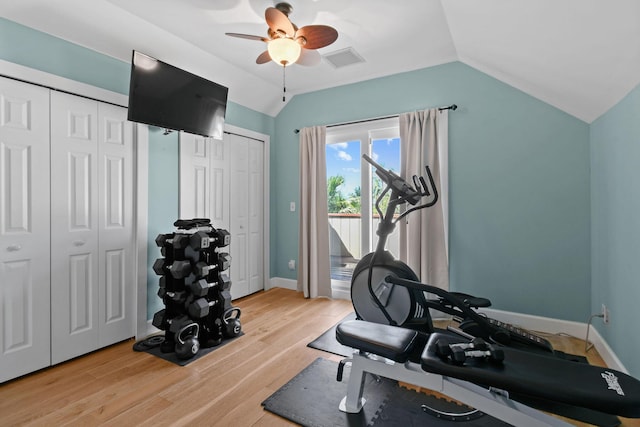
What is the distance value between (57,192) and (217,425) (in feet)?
6.48

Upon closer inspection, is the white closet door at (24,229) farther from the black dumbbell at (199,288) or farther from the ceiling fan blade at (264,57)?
the ceiling fan blade at (264,57)

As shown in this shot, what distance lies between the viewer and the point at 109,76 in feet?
8.62

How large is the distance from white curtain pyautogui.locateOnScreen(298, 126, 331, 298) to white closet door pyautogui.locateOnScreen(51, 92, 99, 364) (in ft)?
7.13

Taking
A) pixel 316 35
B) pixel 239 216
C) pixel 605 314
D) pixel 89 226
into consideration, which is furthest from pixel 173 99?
pixel 605 314

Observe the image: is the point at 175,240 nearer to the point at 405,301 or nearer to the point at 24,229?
the point at 24,229

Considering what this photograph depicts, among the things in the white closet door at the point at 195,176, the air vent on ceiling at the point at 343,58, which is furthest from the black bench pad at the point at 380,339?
the air vent on ceiling at the point at 343,58

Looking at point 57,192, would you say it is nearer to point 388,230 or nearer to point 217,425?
point 217,425

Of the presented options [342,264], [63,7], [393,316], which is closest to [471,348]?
[393,316]

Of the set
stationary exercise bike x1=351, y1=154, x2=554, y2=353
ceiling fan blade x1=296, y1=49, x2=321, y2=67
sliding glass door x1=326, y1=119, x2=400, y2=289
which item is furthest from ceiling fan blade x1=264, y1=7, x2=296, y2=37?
sliding glass door x1=326, y1=119, x2=400, y2=289

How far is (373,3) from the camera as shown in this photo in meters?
2.38

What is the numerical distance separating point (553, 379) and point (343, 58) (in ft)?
10.1

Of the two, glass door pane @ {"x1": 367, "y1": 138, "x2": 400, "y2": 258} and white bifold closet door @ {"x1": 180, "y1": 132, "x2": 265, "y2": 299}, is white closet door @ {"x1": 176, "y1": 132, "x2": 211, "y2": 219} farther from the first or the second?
glass door pane @ {"x1": 367, "y1": 138, "x2": 400, "y2": 258}

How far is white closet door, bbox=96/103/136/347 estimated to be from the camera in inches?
101

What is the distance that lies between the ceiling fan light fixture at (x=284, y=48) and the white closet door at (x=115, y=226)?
Result: 1.45 meters
